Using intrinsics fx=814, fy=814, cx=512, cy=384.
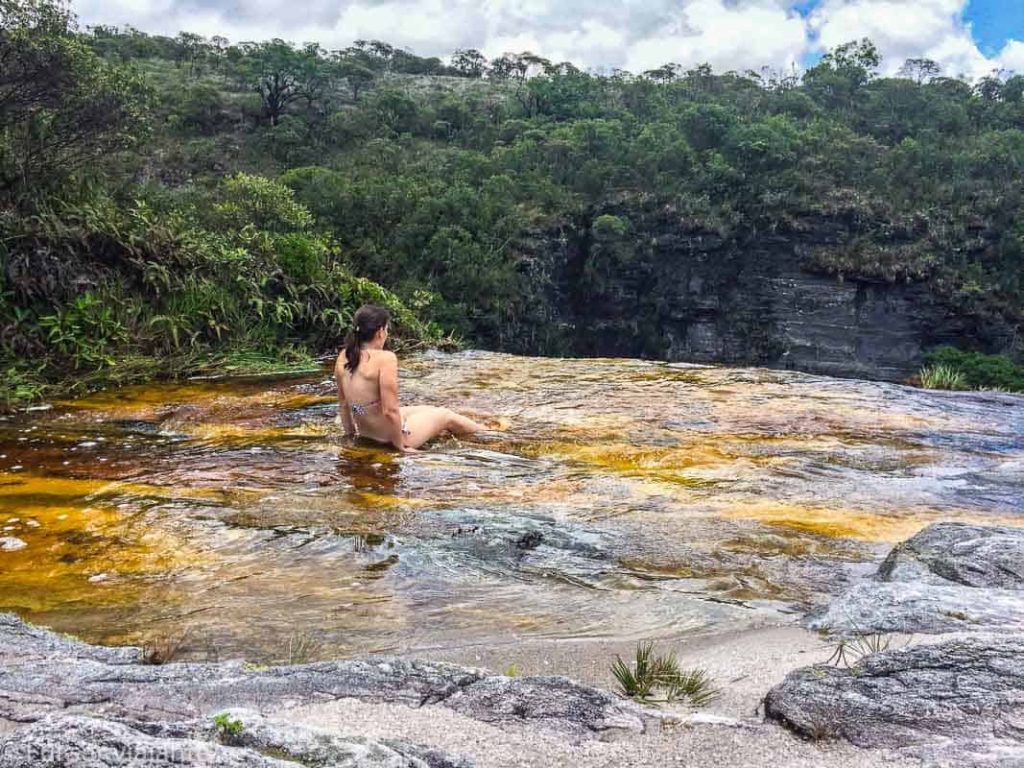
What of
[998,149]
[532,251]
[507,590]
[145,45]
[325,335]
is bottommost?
[507,590]

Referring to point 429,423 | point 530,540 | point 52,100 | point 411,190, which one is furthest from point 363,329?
point 411,190

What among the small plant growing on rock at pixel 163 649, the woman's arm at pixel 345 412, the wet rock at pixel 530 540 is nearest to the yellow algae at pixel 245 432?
the woman's arm at pixel 345 412

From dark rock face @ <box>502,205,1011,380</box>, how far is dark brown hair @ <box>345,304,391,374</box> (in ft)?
106

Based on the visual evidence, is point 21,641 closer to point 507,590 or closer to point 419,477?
point 507,590

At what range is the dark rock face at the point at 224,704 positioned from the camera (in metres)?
1.42

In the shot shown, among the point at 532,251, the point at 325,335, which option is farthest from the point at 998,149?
the point at 325,335

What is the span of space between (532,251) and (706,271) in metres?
10.4

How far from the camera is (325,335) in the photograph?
36.2 ft

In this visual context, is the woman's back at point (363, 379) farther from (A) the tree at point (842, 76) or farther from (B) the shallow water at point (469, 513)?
(A) the tree at point (842, 76)

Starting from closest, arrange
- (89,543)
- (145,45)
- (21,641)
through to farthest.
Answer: (21,641) → (89,543) → (145,45)

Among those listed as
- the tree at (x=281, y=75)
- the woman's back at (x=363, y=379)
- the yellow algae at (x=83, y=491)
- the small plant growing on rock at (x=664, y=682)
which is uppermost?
the tree at (x=281, y=75)

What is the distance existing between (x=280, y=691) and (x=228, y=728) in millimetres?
375

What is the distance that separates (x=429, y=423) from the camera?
19.3 feet

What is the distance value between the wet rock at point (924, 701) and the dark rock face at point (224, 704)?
40 centimetres
